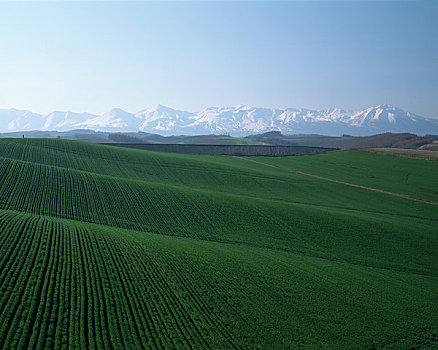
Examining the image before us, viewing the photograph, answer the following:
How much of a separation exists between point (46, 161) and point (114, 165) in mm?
8262

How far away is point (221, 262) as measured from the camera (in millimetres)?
17141

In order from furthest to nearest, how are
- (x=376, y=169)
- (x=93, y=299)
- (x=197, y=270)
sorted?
(x=376, y=169), (x=197, y=270), (x=93, y=299)

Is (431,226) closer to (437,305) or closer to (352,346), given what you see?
(437,305)

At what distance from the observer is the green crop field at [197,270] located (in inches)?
429

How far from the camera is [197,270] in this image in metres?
15.7

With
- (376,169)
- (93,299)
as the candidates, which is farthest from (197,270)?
(376,169)

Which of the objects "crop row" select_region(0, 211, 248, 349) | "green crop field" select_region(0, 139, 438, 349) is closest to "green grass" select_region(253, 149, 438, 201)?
"green crop field" select_region(0, 139, 438, 349)

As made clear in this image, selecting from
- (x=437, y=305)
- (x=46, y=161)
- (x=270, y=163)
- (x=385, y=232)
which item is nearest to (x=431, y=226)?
(x=385, y=232)

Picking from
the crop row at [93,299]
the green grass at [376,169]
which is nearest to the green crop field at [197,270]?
the crop row at [93,299]

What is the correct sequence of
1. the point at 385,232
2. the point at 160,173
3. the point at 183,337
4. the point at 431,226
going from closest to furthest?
the point at 183,337
the point at 385,232
the point at 431,226
the point at 160,173

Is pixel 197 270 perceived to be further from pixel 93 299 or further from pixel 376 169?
pixel 376 169

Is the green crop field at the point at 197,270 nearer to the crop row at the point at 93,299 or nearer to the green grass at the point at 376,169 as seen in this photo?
the crop row at the point at 93,299

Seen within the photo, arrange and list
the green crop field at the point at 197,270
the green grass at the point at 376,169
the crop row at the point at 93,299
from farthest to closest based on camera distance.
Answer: the green grass at the point at 376,169, the green crop field at the point at 197,270, the crop row at the point at 93,299

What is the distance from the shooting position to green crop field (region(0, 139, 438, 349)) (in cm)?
1091
